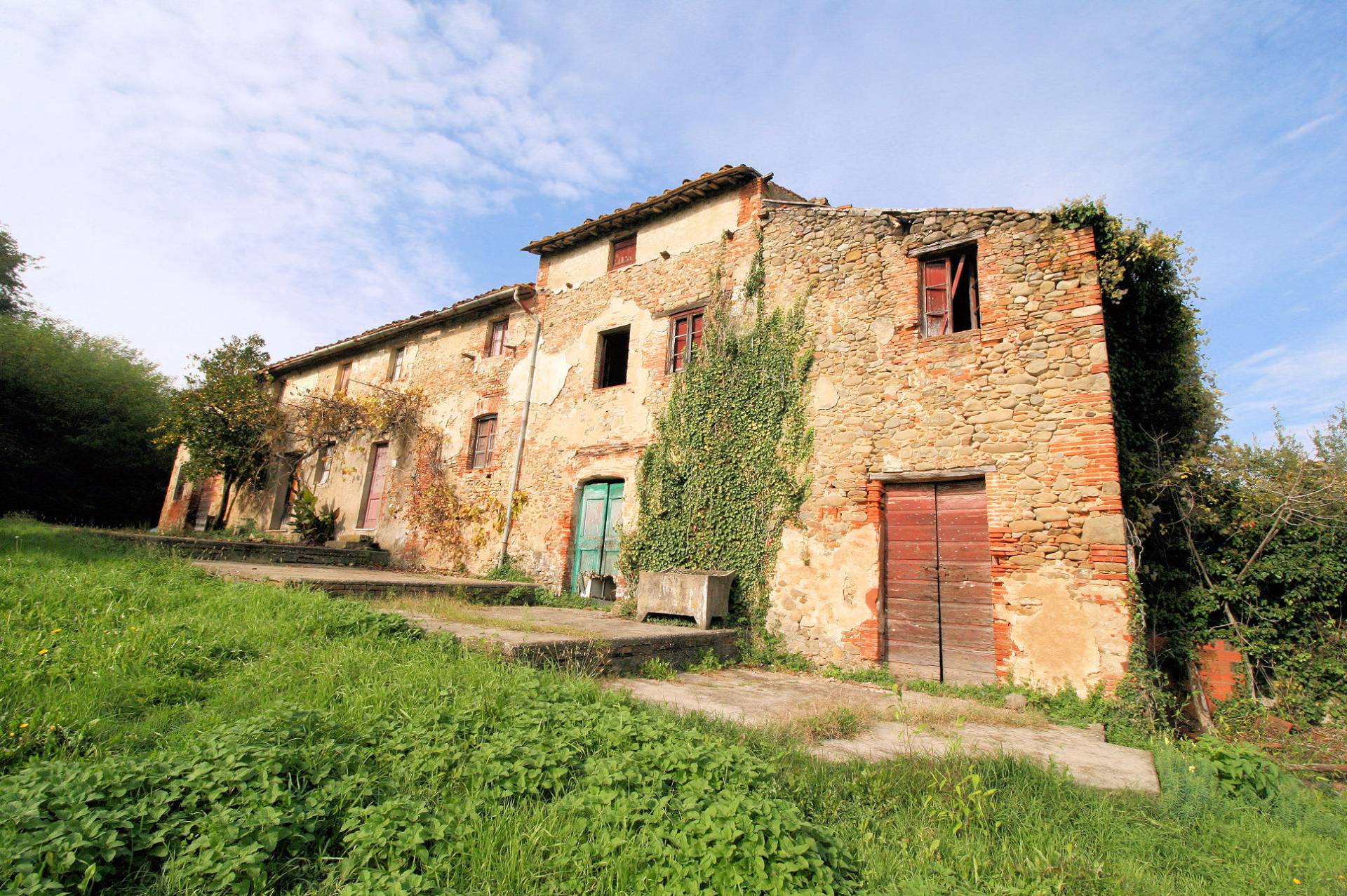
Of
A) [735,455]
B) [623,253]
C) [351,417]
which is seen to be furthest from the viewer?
[351,417]

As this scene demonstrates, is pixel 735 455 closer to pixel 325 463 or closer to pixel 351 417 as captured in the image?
pixel 351 417

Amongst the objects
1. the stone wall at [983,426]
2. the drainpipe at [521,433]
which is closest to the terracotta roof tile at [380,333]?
the drainpipe at [521,433]

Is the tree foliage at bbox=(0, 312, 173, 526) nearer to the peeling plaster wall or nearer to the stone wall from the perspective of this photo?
the peeling plaster wall

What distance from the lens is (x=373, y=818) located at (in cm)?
251

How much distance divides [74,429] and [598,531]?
20.0m

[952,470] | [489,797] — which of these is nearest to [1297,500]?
[952,470]

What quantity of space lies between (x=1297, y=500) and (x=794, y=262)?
639 centimetres

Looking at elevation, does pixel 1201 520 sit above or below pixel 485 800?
above

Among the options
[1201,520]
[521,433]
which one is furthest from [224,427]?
[1201,520]

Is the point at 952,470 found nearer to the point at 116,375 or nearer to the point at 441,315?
the point at 441,315

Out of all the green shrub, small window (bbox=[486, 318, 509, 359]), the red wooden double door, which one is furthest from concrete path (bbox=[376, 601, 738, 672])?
the green shrub

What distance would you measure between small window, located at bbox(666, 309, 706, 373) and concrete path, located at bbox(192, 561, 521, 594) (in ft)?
15.5

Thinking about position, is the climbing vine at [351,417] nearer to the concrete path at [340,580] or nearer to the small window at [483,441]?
the small window at [483,441]

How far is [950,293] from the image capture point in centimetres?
790
